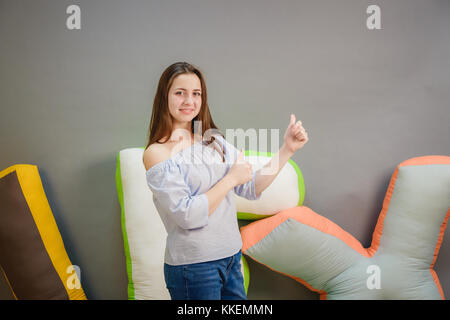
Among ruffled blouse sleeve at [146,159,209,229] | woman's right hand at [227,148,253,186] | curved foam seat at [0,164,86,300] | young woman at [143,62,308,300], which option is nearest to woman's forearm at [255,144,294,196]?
young woman at [143,62,308,300]

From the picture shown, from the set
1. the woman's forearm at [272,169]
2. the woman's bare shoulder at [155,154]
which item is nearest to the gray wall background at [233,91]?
the woman's forearm at [272,169]

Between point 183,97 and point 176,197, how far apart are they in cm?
32

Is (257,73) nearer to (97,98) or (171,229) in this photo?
(97,98)

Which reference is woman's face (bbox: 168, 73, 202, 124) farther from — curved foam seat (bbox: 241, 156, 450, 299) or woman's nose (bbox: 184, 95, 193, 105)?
curved foam seat (bbox: 241, 156, 450, 299)

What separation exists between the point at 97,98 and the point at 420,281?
1832 mm

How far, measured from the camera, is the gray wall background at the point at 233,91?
1.62 metres

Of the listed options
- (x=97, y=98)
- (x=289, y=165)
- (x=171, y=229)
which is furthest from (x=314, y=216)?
(x=97, y=98)

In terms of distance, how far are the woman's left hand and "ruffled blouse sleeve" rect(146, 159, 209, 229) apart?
0.33 m

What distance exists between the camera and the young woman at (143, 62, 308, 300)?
867mm

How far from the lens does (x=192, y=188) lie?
36.4 inches

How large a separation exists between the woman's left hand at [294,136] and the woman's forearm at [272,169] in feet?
0.08

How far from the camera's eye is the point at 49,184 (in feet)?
5.41
